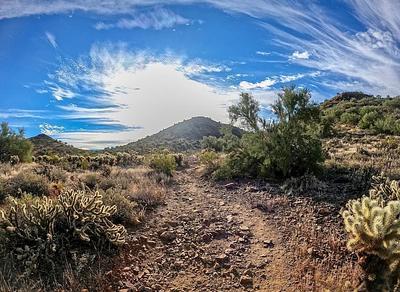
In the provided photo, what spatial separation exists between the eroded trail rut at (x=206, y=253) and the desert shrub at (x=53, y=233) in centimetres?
70

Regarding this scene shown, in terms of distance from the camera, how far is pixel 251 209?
993cm

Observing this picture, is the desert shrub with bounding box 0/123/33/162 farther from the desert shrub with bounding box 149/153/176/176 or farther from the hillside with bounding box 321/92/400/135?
the hillside with bounding box 321/92/400/135

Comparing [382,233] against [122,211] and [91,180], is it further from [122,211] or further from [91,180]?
[91,180]

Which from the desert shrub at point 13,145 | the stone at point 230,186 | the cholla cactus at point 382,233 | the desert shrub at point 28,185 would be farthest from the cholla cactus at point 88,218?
the desert shrub at point 13,145

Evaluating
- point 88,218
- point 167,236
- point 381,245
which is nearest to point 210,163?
point 167,236

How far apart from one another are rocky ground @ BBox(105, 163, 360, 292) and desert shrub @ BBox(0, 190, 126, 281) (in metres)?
0.64

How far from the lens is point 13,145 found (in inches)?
877

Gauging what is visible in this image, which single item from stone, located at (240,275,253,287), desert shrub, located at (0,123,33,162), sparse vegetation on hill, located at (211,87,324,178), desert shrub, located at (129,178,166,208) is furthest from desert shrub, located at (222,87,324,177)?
desert shrub, located at (0,123,33,162)

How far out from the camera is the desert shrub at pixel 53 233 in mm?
5969

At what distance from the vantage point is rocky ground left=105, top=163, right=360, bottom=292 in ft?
19.4

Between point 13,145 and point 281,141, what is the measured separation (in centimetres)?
1606

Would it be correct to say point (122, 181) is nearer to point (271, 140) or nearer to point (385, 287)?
point (271, 140)

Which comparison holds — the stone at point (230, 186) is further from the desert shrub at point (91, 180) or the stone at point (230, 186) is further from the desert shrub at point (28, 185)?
the desert shrub at point (28, 185)

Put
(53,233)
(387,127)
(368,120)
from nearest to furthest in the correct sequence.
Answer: (53,233), (387,127), (368,120)
